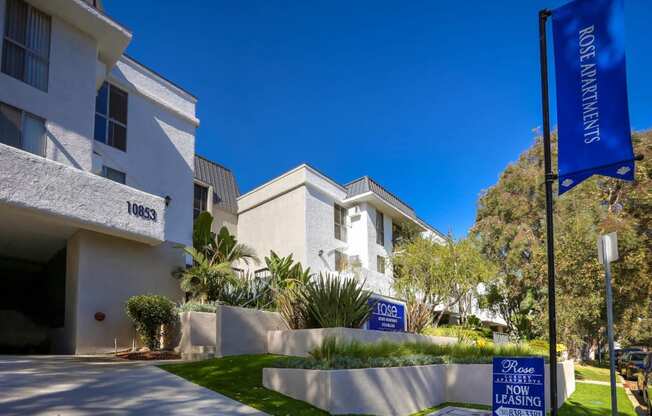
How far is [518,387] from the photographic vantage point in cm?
765

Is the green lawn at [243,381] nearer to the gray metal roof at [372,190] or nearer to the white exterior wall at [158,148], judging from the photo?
the white exterior wall at [158,148]

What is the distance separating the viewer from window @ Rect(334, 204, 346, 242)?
32000 mm

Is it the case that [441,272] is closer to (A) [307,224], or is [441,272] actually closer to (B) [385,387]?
(A) [307,224]

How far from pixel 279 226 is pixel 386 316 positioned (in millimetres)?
15126

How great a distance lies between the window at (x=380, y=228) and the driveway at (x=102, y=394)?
2461 cm

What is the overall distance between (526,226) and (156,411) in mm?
32989

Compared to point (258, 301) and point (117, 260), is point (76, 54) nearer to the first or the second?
point (117, 260)

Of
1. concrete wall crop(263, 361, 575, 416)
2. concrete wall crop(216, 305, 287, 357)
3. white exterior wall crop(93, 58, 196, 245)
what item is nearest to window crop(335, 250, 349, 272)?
white exterior wall crop(93, 58, 196, 245)

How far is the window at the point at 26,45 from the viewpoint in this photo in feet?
50.4

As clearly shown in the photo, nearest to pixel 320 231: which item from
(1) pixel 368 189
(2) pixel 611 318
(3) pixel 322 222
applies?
(3) pixel 322 222

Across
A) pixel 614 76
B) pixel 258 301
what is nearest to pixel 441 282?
pixel 258 301

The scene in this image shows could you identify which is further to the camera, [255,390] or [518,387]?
[255,390]

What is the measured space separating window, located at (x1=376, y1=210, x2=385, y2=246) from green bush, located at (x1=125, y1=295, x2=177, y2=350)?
64.5ft

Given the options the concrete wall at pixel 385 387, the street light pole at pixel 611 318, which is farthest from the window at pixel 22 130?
the street light pole at pixel 611 318
